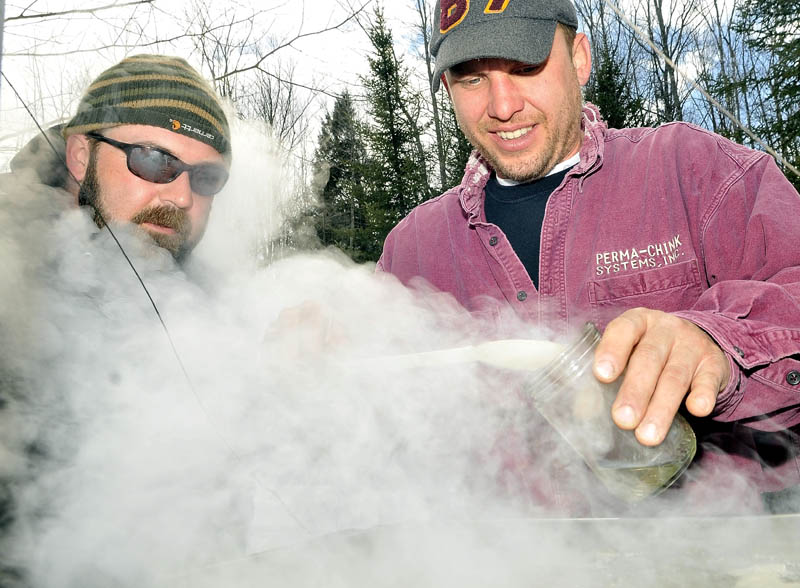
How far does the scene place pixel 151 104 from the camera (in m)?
2.44

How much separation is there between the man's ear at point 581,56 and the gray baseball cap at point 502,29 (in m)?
0.09

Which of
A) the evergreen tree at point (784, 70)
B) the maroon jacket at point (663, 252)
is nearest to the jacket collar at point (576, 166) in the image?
the maroon jacket at point (663, 252)

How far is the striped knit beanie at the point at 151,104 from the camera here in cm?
243

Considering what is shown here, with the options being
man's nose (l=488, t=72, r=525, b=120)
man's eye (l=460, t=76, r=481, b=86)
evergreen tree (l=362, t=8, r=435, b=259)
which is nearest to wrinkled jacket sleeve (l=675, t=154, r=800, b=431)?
man's nose (l=488, t=72, r=525, b=120)

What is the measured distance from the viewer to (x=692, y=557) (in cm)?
107

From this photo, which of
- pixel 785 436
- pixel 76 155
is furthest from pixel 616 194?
pixel 76 155

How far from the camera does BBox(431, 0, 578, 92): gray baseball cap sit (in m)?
1.78

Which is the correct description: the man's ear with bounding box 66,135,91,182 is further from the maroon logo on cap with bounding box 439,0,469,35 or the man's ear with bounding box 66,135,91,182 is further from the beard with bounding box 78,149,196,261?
the maroon logo on cap with bounding box 439,0,469,35

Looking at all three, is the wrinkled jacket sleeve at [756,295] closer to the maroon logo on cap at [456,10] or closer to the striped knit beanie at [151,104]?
the maroon logo on cap at [456,10]

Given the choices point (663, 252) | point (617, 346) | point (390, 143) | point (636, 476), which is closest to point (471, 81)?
point (663, 252)

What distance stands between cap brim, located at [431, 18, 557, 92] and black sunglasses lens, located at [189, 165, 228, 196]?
124cm

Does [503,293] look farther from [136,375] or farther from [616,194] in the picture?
[136,375]

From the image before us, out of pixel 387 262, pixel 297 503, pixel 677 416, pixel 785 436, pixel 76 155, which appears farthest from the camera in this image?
pixel 76 155

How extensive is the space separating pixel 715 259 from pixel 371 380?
42.8 inches
